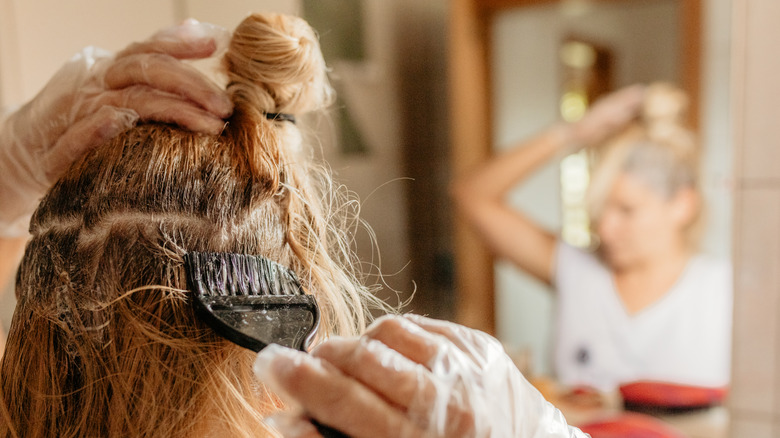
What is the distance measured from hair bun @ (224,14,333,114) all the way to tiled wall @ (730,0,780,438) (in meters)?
0.80

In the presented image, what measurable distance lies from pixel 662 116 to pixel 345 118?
62 centimetres

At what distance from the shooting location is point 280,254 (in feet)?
1.56

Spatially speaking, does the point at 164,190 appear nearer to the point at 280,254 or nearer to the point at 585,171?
the point at 280,254

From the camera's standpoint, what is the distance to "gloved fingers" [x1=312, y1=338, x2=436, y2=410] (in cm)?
33

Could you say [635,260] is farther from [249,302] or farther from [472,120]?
[249,302]

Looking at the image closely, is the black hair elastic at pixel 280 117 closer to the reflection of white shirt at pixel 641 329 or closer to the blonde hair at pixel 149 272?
the blonde hair at pixel 149 272

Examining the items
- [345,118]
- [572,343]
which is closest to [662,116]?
[572,343]

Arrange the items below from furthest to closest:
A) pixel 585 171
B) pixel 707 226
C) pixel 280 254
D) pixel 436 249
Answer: pixel 436 249 → pixel 585 171 → pixel 707 226 → pixel 280 254

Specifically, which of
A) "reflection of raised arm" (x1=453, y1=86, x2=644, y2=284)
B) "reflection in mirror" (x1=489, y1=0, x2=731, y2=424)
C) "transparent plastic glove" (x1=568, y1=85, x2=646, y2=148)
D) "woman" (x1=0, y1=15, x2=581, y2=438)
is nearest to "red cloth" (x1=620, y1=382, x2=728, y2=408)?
"reflection in mirror" (x1=489, y1=0, x2=731, y2=424)

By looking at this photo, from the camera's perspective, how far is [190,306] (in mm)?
417

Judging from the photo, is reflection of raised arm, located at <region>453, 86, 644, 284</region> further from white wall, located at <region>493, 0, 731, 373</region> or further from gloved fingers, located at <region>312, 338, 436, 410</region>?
gloved fingers, located at <region>312, 338, 436, 410</region>

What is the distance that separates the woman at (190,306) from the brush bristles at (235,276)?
0.02 meters

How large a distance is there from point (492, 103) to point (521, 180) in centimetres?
18

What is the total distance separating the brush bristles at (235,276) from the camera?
404 mm
